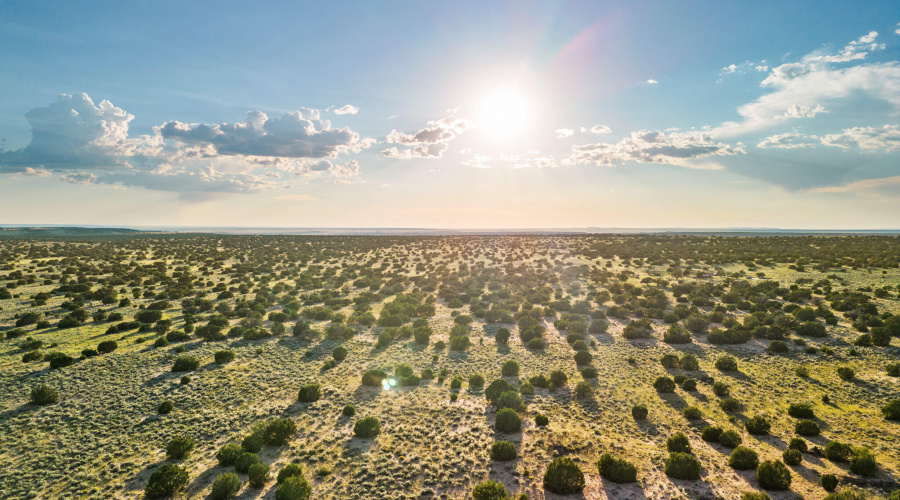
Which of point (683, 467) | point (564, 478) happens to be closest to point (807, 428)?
point (683, 467)

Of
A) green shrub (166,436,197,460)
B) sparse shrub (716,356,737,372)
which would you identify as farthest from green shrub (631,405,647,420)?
green shrub (166,436,197,460)

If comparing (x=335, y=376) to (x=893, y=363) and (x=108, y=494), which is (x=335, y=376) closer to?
(x=108, y=494)

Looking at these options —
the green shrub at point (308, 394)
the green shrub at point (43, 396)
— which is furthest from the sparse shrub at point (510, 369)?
the green shrub at point (43, 396)

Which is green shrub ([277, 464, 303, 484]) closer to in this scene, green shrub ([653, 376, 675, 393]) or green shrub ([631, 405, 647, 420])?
green shrub ([631, 405, 647, 420])

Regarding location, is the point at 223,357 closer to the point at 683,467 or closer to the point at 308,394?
the point at 308,394

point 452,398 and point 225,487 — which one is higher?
point 225,487
